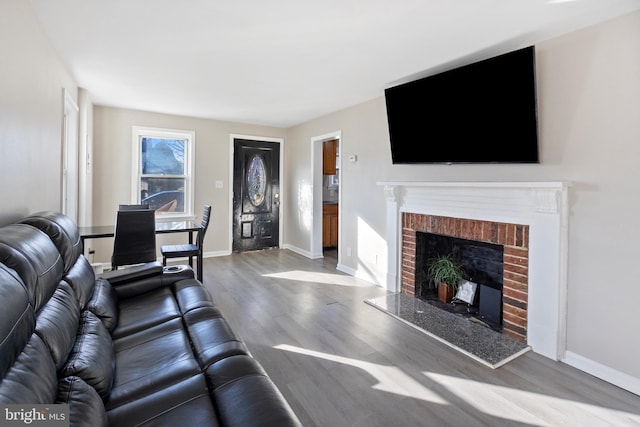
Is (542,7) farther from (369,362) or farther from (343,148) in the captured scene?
(343,148)

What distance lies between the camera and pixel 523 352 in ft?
8.06

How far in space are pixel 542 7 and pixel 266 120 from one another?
417cm

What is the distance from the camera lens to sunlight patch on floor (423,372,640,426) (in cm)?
177

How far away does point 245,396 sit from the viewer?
1.17 meters

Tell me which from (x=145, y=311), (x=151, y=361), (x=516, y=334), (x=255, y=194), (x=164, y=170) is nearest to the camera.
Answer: (x=151, y=361)

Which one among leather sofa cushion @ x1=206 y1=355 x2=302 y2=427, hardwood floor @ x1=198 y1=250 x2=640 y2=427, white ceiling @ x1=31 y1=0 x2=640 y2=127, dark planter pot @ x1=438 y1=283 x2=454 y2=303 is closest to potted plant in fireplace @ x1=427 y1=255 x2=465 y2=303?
dark planter pot @ x1=438 y1=283 x2=454 y2=303

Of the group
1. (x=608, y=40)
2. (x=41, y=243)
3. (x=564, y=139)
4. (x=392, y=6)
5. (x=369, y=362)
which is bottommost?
(x=369, y=362)

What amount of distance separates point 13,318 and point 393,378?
6.39 feet

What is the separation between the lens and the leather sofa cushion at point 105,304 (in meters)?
1.82

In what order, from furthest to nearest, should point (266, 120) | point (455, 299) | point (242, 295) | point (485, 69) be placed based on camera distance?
1. point (266, 120)
2. point (242, 295)
3. point (455, 299)
4. point (485, 69)

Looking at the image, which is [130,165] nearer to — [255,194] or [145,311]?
[255,194]

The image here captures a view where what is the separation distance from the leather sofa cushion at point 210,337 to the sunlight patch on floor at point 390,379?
80 centimetres

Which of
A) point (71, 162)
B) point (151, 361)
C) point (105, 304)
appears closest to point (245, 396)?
point (151, 361)

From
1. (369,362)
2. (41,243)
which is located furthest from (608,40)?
(41,243)
